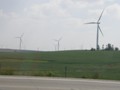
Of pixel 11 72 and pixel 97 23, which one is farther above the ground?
pixel 97 23

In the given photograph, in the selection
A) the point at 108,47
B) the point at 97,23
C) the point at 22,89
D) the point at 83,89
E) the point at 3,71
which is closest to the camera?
the point at 22,89

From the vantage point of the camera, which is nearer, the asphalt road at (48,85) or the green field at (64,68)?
the asphalt road at (48,85)

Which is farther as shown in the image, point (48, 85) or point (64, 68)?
point (64, 68)

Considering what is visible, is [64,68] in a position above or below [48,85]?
above

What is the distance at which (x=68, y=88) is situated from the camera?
23.7 m

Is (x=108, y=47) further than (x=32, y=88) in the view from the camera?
Yes

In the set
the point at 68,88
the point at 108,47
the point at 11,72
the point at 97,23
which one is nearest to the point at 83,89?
the point at 68,88

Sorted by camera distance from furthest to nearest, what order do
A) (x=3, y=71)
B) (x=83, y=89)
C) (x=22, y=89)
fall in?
(x=3, y=71)
(x=83, y=89)
(x=22, y=89)

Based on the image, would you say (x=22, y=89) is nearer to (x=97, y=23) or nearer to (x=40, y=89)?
(x=40, y=89)

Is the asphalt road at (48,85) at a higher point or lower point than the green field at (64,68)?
lower

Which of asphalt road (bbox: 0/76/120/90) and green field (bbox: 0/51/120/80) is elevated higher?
green field (bbox: 0/51/120/80)

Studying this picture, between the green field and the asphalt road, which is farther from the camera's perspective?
the green field

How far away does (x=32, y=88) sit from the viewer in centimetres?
2239

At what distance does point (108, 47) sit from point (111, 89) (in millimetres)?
156481
